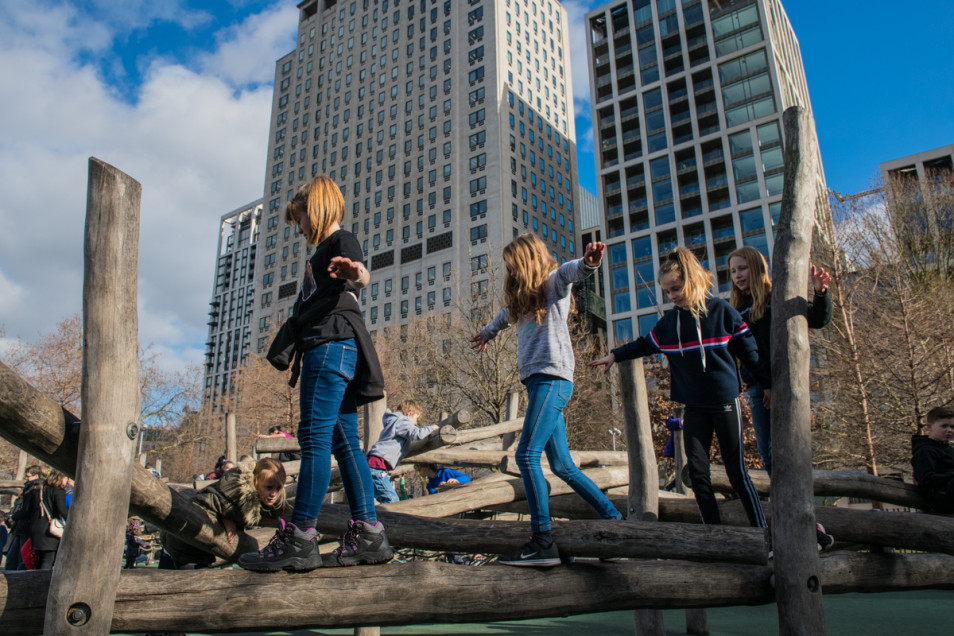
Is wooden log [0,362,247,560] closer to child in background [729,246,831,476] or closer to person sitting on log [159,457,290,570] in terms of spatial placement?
person sitting on log [159,457,290,570]

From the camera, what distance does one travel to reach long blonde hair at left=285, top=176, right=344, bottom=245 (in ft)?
11.7

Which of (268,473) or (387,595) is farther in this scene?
(268,473)

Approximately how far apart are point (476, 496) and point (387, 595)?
2612mm

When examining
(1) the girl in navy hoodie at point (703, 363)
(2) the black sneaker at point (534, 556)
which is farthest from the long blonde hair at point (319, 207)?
(1) the girl in navy hoodie at point (703, 363)

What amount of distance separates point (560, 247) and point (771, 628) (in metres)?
73.5

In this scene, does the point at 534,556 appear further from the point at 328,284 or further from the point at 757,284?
the point at 757,284

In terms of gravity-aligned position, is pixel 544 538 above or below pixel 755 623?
above

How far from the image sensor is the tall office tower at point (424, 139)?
7281 centimetres

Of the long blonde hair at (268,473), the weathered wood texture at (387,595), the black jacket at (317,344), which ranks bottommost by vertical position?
the weathered wood texture at (387,595)

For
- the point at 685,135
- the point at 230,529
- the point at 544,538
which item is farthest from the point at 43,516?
the point at 685,135

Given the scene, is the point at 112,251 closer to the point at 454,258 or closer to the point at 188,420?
the point at 188,420

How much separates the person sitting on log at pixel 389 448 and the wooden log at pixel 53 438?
334cm

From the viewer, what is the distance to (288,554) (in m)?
3.11

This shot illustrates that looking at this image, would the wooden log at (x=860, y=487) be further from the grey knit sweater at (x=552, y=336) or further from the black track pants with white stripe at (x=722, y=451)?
the grey knit sweater at (x=552, y=336)
